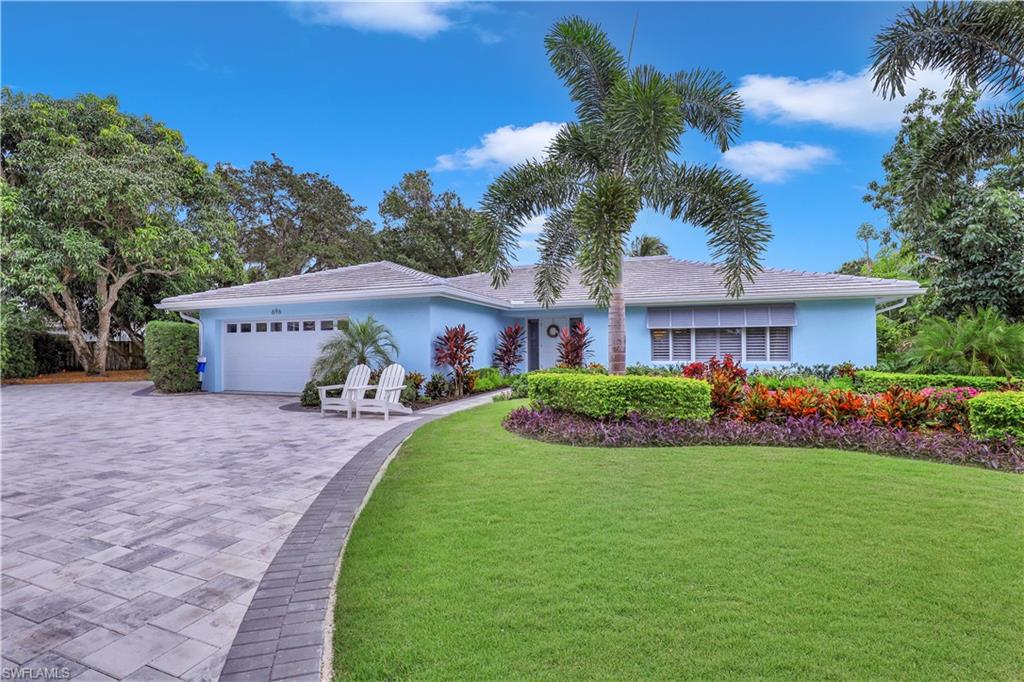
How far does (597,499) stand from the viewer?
471 centimetres

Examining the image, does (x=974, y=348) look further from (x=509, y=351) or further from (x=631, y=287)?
(x=509, y=351)

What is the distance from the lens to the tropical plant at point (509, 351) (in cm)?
1612

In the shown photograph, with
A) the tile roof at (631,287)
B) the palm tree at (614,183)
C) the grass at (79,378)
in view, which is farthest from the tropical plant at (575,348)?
the grass at (79,378)

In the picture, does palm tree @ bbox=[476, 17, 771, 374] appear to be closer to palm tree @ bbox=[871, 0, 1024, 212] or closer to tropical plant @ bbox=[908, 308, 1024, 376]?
palm tree @ bbox=[871, 0, 1024, 212]

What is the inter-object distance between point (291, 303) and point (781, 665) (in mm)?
14492

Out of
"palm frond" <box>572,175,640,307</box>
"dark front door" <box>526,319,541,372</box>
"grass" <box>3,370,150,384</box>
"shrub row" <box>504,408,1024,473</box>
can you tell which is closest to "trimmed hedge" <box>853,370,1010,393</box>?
"shrub row" <box>504,408,1024,473</box>

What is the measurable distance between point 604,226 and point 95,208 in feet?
59.6

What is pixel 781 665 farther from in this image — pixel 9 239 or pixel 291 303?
pixel 9 239

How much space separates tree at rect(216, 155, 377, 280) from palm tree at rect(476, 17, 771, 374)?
21571 mm

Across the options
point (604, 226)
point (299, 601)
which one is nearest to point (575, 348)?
point (604, 226)

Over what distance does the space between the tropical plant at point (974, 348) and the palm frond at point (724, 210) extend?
5282 mm

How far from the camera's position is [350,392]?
10.3 metres

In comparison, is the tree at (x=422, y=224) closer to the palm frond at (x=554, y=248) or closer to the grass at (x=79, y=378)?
the grass at (x=79, y=378)

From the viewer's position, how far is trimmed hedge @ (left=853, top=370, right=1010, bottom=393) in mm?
8875
